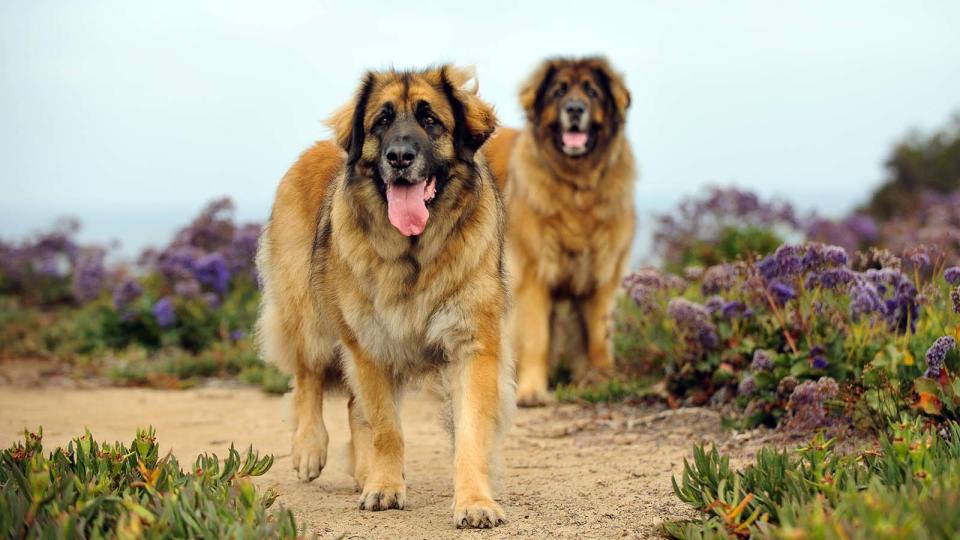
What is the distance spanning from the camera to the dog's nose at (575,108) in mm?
8133

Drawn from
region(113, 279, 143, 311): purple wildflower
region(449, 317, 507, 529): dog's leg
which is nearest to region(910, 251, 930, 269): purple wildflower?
region(449, 317, 507, 529): dog's leg

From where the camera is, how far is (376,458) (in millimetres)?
5051

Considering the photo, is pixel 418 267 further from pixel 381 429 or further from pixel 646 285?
pixel 646 285

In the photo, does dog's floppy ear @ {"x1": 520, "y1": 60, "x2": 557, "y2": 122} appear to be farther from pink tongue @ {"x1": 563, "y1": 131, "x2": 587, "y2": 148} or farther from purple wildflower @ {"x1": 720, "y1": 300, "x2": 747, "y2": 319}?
purple wildflower @ {"x1": 720, "y1": 300, "x2": 747, "y2": 319}

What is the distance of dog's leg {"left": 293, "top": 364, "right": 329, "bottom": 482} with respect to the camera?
5750 mm

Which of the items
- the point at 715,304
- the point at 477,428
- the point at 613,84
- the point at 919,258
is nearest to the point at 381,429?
the point at 477,428

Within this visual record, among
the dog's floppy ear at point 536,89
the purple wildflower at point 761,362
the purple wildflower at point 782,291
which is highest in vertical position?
the dog's floppy ear at point 536,89

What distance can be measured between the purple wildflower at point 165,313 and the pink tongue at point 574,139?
4.56 m

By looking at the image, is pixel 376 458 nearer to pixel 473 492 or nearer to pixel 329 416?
pixel 473 492

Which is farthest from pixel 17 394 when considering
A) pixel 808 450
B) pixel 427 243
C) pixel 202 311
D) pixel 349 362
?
pixel 808 450

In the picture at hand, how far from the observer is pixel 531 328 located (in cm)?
843

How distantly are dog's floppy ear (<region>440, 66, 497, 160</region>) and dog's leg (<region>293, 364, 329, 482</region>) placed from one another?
1.75 m

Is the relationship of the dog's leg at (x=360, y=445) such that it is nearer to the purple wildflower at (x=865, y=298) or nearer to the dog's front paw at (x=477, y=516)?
the dog's front paw at (x=477, y=516)

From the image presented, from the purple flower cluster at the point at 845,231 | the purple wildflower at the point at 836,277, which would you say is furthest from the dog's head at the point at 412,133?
the purple flower cluster at the point at 845,231
